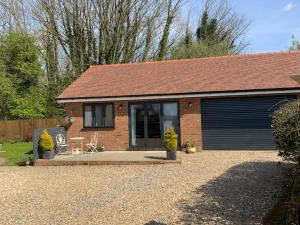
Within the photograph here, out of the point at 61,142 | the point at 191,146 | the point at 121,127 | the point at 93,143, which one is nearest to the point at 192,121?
the point at 191,146

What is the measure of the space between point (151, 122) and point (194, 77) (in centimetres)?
326

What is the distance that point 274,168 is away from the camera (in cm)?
1280

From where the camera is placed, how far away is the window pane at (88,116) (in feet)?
66.9

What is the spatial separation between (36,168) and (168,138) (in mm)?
5394

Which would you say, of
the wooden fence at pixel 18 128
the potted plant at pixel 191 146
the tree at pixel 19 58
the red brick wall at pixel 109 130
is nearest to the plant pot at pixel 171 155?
the potted plant at pixel 191 146

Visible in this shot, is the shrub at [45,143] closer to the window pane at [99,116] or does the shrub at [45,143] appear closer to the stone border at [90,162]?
the stone border at [90,162]

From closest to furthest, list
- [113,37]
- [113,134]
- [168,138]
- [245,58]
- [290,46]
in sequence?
[168,138]
[113,134]
[245,58]
[113,37]
[290,46]

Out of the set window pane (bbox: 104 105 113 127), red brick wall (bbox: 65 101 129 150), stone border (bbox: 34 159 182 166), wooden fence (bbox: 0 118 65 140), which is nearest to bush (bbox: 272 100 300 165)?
stone border (bbox: 34 159 182 166)

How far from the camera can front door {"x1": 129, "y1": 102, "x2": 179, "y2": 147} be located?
19219 mm

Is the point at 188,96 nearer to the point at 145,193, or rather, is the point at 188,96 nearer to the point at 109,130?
the point at 109,130

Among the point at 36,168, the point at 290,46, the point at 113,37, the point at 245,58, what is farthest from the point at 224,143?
the point at 290,46

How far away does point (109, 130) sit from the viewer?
65.7 ft

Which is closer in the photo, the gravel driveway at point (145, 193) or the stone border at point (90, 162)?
the gravel driveway at point (145, 193)

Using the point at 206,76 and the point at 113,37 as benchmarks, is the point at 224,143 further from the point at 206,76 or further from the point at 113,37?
the point at 113,37
